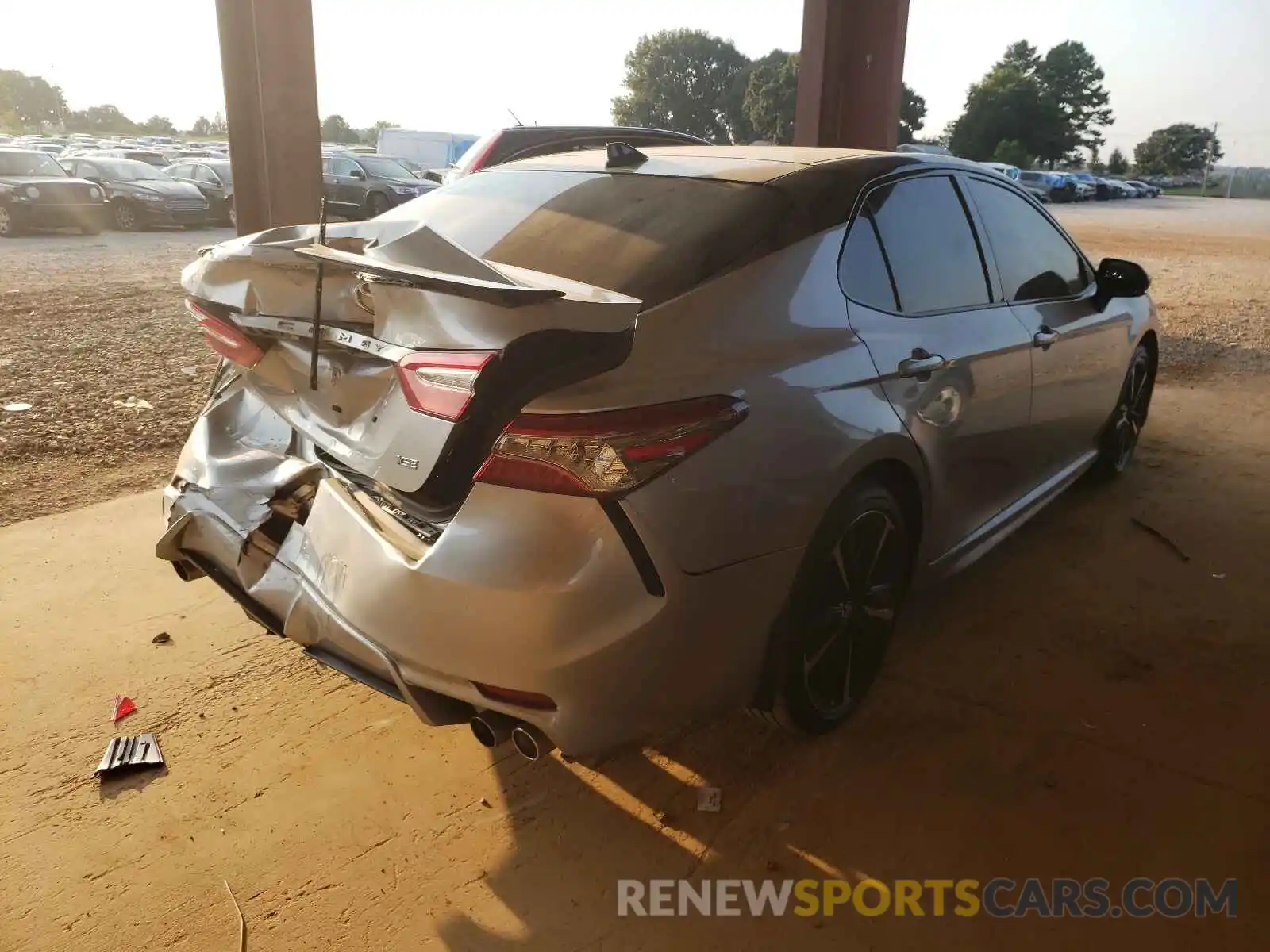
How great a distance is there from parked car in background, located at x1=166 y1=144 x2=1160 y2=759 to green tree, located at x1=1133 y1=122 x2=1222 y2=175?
9327 centimetres

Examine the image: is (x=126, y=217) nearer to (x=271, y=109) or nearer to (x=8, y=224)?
(x=8, y=224)

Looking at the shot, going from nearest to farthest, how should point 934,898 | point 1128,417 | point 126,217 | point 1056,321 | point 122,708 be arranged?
point 934,898 < point 122,708 < point 1056,321 < point 1128,417 < point 126,217

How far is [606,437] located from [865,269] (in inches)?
46.2

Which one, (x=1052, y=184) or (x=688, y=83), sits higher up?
(x=688, y=83)

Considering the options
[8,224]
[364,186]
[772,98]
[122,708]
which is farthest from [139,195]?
[772,98]

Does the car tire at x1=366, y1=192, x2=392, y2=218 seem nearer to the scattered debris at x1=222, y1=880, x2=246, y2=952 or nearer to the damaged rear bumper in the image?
the damaged rear bumper

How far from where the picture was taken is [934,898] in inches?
90.7

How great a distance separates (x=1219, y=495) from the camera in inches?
196

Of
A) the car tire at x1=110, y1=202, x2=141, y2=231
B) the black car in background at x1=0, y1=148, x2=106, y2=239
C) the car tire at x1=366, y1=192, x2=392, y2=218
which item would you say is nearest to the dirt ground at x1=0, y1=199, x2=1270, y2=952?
the black car in background at x1=0, y1=148, x2=106, y2=239

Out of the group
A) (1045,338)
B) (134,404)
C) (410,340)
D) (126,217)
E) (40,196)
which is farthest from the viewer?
(126,217)

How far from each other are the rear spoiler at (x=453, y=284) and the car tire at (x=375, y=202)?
63.6ft

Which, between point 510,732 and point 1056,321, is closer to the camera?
point 510,732

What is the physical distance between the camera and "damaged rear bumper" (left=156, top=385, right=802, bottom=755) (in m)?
2.00

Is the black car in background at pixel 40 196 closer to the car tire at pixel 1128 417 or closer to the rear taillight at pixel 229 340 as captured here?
the rear taillight at pixel 229 340
